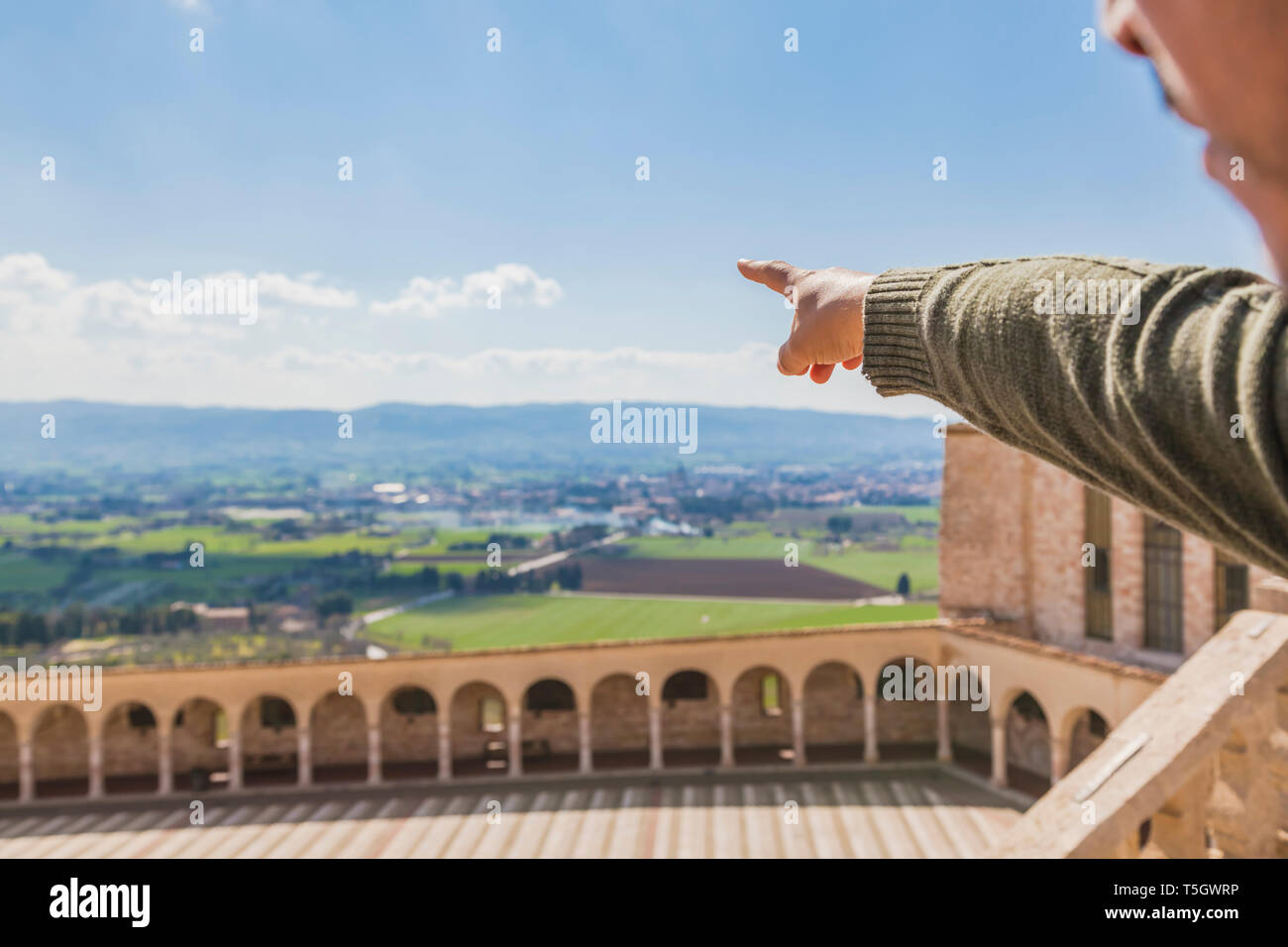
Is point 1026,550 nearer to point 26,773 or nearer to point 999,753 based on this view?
point 999,753

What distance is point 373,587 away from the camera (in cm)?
7512

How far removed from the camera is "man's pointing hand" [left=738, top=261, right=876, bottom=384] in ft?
5.90

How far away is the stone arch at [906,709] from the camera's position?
2497 centimetres

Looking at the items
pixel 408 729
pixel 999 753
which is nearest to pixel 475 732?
pixel 408 729

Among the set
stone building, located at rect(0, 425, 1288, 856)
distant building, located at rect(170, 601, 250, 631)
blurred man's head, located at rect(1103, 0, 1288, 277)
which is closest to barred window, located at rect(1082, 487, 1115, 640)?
stone building, located at rect(0, 425, 1288, 856)

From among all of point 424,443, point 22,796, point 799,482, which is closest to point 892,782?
point 22,796

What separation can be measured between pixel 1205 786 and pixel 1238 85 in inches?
227

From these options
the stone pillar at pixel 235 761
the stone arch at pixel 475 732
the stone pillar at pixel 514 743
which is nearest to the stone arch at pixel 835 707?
the stone pillar at pixel 514 743

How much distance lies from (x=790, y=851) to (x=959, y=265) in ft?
61.1

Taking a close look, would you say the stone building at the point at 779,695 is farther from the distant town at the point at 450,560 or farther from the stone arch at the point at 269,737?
the distant town at the point at 450,560

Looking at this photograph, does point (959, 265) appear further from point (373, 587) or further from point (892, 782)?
point (373, 587)

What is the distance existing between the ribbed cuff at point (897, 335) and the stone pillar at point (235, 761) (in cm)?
2640

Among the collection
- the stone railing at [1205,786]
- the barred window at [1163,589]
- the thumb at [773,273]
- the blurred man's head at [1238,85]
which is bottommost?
the barred window at [1163,589]

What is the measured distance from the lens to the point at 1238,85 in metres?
0.64
